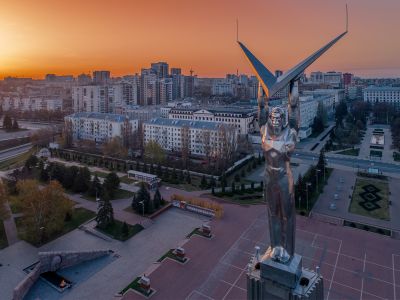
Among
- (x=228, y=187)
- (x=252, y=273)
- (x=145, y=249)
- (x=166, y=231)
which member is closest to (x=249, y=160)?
(x=228, y=187)

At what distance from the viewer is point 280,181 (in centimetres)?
939

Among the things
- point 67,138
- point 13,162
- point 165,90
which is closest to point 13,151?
point 13,162

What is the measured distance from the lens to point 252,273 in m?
10.4

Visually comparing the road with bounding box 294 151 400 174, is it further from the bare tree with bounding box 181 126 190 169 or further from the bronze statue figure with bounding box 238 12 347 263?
the bronze statue figure with bounding box 238 12 347 263

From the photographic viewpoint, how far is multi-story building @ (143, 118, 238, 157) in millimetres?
39312

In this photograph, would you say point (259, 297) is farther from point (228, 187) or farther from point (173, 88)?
point (173, 88)

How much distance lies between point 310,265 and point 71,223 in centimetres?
1675

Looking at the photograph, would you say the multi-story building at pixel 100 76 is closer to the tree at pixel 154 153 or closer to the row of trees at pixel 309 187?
the tree at pixel 154 153

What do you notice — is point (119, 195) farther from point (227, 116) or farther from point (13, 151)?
point (13, 151)

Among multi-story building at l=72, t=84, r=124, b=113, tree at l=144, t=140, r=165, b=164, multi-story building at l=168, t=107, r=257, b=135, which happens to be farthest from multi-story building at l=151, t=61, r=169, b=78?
tree at l=144, t=140, r=165, b=164

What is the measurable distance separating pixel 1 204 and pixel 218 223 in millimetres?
14755

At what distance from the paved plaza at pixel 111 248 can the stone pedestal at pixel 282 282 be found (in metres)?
9.17

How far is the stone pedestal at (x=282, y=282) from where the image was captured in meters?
9.45

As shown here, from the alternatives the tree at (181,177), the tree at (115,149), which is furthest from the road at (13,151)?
the tree at (181,177)
